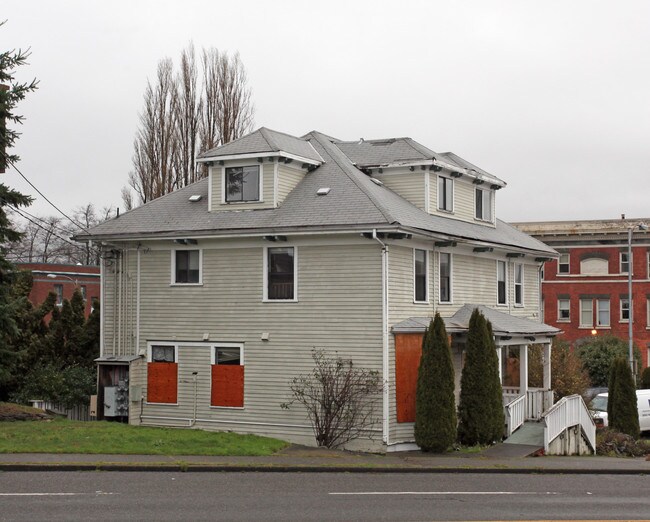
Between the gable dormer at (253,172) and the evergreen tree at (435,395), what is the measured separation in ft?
20.3

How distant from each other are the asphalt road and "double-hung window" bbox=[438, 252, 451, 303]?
31.8 ft

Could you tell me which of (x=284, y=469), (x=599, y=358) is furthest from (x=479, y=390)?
(x=599, y=358)

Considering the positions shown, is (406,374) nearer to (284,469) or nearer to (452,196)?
(284,469)

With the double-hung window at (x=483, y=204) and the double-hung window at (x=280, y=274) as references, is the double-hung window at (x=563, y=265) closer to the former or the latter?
the double-hung window at (x=483, y=204)

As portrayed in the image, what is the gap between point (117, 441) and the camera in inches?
843

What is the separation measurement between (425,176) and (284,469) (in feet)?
→ 41.1

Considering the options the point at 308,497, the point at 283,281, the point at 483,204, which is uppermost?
the point at 483,204

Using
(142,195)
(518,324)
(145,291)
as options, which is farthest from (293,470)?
(142,195)

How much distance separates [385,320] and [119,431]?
727 centimetres

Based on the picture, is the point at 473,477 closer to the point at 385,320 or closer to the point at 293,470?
the point at 293,470

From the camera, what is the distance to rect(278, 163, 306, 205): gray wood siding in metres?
27.7

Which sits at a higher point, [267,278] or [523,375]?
[267,278]

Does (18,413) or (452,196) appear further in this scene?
(452,196)

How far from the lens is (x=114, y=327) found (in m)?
29.1
